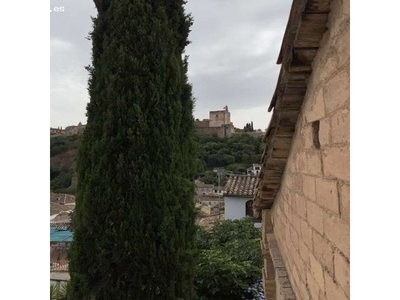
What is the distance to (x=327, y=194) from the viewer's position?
1.45 meters

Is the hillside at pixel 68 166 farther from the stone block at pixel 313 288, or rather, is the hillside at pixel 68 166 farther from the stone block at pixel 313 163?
the stone block at pixel 313 288

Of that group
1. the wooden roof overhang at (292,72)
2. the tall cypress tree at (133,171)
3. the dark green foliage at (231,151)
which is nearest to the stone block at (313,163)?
the wooden roof overhang at (292,72)

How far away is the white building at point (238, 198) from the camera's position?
14430mm

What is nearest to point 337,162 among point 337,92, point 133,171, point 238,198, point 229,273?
point 337,92

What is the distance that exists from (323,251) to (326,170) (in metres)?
0.40

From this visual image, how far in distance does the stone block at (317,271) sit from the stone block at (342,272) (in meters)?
0.25

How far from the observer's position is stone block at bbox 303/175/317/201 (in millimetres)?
1732

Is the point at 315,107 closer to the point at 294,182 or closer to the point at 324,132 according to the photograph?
the point at 324,132

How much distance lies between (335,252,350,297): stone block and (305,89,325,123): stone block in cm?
59

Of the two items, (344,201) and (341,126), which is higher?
(341,126)

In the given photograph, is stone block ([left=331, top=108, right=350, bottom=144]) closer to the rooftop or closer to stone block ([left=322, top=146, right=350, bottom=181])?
stone block ([left=322, top=146, right=350, bottom=181])

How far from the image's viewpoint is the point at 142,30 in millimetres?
4922
